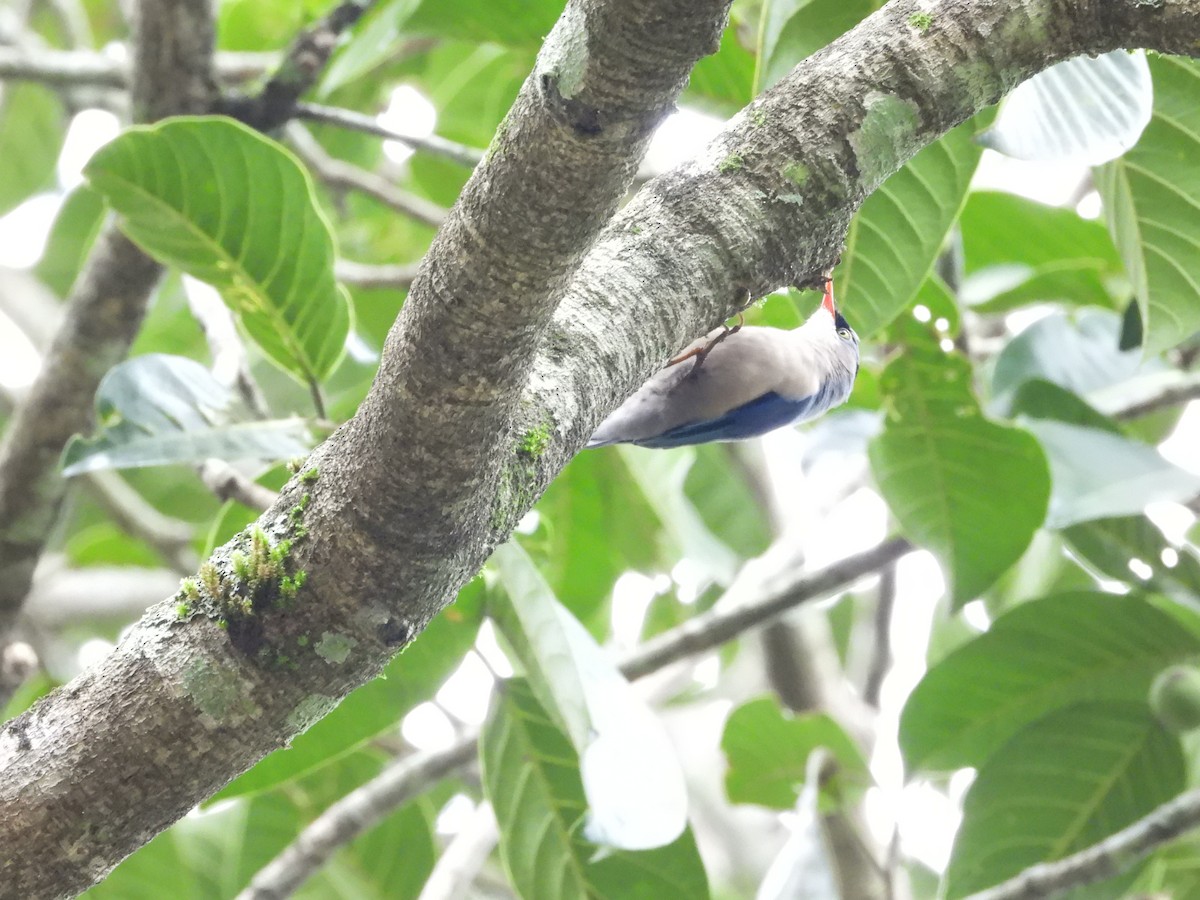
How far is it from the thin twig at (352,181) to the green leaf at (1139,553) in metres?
1.68

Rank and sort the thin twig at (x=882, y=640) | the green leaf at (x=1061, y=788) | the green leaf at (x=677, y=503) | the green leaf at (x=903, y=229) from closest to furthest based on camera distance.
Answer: the green leaf at (x=903, y=229) < the green leaf at (x=1061, y=788) < the green leaf at (x=677, y=503) < the thin twig at (x=882, y=640)

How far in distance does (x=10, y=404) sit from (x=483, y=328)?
332cm

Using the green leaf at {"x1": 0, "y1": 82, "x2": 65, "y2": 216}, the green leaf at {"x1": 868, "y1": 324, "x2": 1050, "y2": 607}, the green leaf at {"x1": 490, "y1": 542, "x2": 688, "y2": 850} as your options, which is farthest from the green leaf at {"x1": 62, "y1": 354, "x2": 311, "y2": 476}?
the green leaf at {"x1": 0, "y1": 82, "x2": 65, "y2": 216}

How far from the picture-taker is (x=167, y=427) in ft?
5.70

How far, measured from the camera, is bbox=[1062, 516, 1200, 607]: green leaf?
2.46 metres

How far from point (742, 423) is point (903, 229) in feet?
1.35

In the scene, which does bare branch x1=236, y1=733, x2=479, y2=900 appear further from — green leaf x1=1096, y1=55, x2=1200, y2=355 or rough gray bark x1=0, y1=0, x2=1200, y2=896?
green leaf x1=1096, y1=55, x2=1200, y2=355

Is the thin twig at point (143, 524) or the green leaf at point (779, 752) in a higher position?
the thin twig at point (143, 524)

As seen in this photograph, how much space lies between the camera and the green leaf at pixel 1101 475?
213 cm

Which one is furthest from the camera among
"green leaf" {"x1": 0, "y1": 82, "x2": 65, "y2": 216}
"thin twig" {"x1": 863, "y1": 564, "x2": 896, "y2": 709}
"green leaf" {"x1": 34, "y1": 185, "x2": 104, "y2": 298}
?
"green leaf" {"x1": 0, "y1": 82, "x2": 65, "y2": 216}

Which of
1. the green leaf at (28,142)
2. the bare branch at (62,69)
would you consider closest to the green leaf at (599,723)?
the bare branch at (62,69)

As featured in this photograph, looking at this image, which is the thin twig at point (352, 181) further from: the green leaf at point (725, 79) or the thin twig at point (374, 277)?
the green leaf at point (725, 79)

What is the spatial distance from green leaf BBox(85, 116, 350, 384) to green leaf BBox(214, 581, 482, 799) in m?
0.48

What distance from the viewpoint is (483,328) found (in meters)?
0.86
